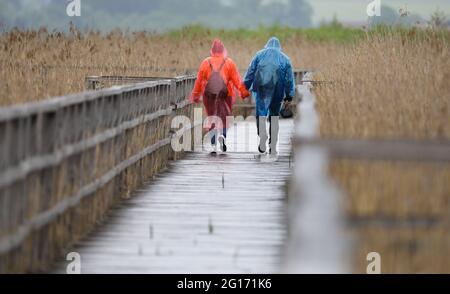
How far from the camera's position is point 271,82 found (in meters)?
21.2

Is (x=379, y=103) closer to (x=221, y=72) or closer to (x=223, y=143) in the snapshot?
(x=221, y=72)

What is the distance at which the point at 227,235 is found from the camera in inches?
499

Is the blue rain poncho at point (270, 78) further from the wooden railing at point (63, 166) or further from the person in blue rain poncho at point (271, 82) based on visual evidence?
the wooden railing at point (63, 166)

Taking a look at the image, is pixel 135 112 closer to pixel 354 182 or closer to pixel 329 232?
pixel 354 182

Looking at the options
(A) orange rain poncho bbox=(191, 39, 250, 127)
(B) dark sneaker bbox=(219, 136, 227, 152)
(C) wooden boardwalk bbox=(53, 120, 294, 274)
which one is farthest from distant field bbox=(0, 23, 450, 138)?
(B) dark sneaker bbox=(219, 136, 227, 152)

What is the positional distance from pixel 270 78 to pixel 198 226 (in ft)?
26.7

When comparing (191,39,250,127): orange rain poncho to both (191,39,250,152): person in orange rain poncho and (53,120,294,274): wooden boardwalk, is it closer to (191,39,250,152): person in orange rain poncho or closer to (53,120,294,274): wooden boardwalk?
(191,39,250,152): person in orange rain poncho

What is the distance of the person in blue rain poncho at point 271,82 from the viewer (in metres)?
21.2

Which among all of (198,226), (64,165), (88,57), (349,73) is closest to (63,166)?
(64,165)

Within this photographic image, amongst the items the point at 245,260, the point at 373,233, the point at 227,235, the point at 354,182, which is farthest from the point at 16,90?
the point at 373,233

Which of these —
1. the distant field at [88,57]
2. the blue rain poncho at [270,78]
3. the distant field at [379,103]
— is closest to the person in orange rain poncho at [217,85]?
the blue rain poncho at [270,78]

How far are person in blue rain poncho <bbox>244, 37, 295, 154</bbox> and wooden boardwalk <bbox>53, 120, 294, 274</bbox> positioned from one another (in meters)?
1.53

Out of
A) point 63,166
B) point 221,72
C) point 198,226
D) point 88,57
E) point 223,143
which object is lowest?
point 198,226
